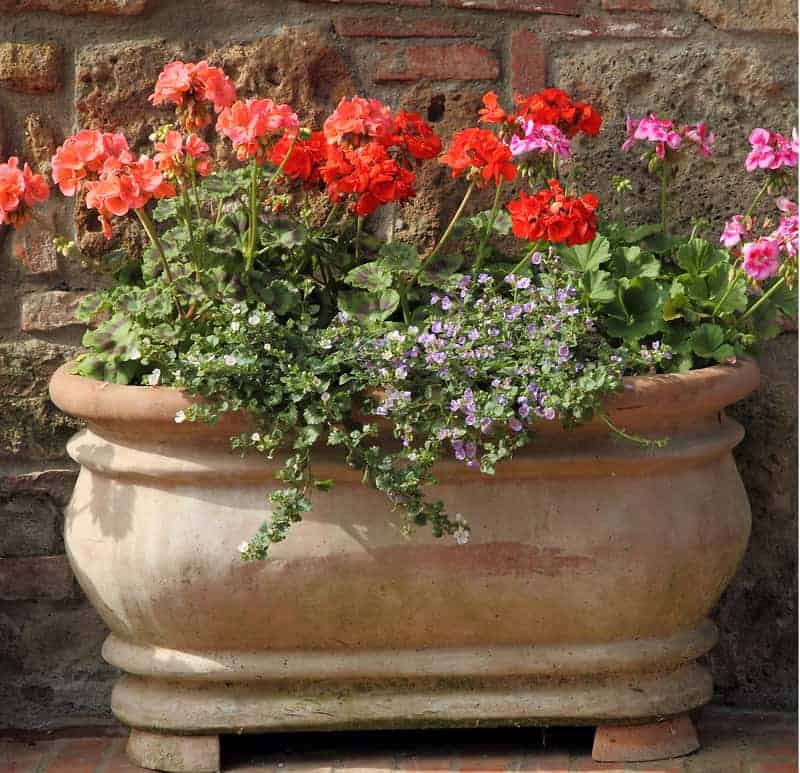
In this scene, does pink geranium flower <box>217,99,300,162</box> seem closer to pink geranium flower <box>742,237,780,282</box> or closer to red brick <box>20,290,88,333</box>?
red brick <box>20,290,88,333</box>

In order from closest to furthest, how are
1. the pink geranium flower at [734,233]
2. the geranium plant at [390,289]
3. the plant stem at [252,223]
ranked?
1. the geranium plant at [390,289]
2. the plant stem at [252,223]
3. the pink geranium flower at [734,233]

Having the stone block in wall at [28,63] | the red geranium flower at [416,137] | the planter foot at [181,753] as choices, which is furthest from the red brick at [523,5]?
the planter foot at [181,753]

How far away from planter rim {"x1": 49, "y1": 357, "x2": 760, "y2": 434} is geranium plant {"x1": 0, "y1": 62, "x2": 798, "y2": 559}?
0.12 ft

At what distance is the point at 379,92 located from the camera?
268 centimetres

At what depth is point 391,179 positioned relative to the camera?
7.69 ft

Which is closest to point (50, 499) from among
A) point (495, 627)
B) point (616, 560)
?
point (495, 627)

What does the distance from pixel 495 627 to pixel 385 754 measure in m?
0.36

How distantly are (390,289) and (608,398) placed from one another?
1.47 feet

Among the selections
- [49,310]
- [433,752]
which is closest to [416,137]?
[49,310]

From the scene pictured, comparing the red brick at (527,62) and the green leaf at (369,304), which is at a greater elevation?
the red brick at (527,62)

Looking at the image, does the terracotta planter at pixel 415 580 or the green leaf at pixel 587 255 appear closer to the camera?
the terracotta planter at pixel 415 580

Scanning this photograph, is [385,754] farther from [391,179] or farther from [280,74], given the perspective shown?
[280,74]

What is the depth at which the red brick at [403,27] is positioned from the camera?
2643mm

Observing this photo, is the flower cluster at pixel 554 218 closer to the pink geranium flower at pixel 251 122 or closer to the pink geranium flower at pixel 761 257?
the pink geranium flower at pixel 761 257
